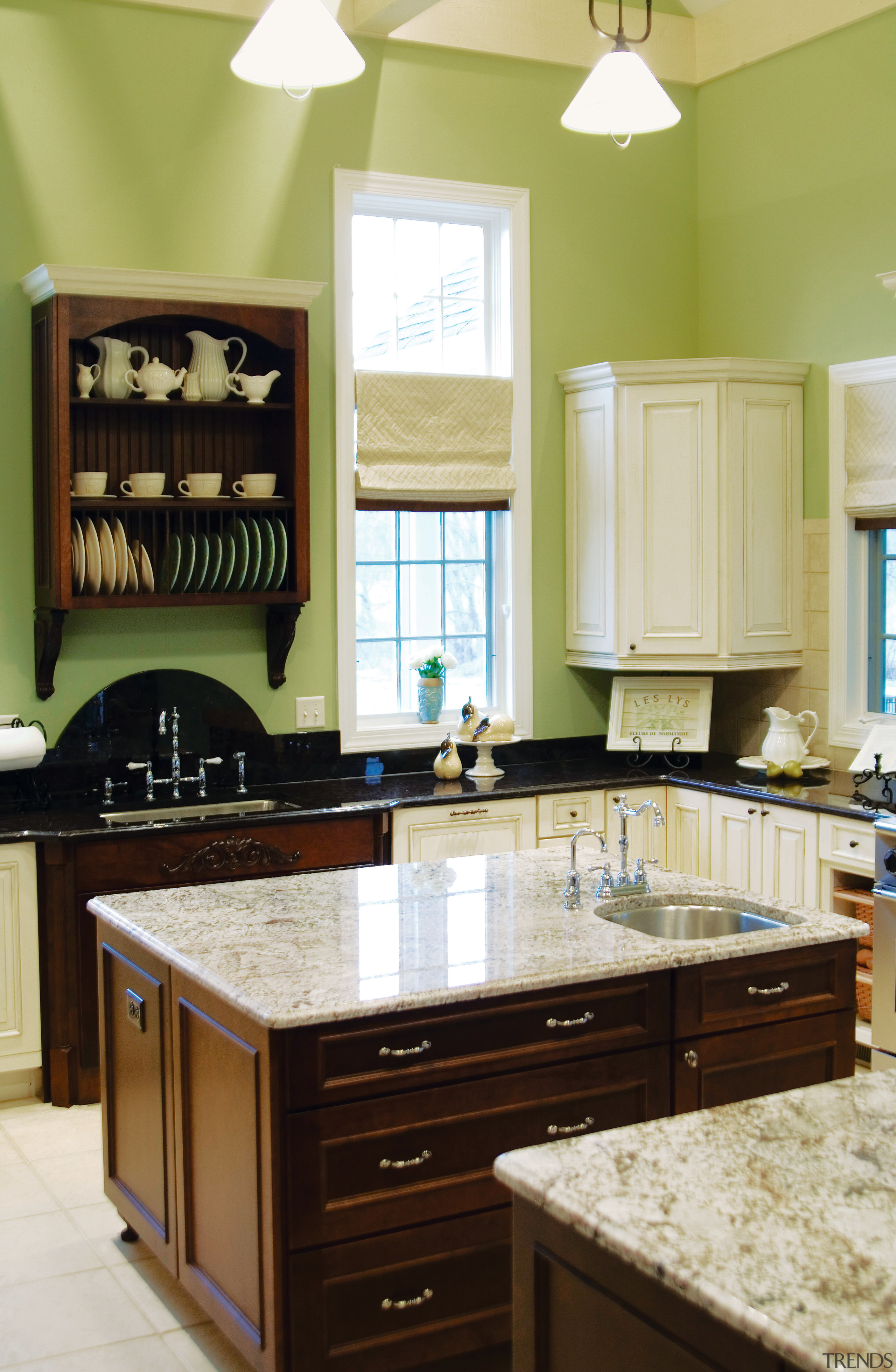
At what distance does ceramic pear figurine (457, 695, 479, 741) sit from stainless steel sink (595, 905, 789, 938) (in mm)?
2251

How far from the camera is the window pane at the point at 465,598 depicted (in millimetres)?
5645

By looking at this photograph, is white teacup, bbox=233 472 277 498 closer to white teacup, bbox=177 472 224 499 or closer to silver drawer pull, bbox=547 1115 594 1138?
white teacup, bbox=177 472 224 499

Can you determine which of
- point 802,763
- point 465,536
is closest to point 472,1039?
point 802,763

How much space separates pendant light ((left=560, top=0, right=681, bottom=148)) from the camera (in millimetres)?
3537

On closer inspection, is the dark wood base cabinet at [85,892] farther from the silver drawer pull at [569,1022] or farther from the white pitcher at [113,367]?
the silver drawer pull at [569,1022]

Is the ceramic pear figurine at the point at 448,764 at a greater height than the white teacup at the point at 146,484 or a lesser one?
lesser

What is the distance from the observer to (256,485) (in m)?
4.82

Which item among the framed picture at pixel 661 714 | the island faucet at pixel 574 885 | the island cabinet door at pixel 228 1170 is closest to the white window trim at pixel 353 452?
the framed picture at pixel 661 714

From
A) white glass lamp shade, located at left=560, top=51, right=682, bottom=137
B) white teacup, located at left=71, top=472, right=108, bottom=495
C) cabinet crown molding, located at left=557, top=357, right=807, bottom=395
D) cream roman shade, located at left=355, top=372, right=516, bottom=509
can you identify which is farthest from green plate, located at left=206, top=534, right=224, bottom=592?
white glass lamp shade, located at left=560, top=51, right=682, bottom=137

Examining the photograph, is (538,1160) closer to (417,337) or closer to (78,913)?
(78,913)

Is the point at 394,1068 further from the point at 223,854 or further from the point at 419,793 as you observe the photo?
the point at 419,793

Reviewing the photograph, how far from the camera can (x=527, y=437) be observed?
5.60 metres

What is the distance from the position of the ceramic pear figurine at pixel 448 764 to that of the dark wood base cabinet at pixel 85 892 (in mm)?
1026

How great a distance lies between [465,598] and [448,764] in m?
0.82
